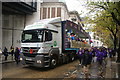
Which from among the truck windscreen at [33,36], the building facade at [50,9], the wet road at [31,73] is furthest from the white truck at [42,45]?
the building facade at [50,9]

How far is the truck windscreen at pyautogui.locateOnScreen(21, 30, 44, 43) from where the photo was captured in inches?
367

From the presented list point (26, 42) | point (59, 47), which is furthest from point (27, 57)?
point (59, 47)

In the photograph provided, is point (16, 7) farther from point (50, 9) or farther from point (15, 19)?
point (50, 9)

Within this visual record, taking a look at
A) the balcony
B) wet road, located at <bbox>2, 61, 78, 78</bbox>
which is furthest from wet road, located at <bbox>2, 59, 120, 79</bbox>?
the balcony

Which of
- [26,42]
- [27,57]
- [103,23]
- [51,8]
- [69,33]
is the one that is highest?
[51,8]

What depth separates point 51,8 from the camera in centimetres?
2792

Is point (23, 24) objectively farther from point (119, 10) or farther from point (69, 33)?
point (119, 10)

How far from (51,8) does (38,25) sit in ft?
62.1

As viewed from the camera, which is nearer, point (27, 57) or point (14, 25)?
point (27, 57)

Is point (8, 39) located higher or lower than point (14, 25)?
lower

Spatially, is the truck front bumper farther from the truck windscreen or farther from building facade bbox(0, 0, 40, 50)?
building facade bbox(0, 0, 40, 50)

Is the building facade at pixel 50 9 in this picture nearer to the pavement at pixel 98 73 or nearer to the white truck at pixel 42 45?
the white truck at pixel 42 45

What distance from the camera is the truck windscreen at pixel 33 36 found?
367 inches

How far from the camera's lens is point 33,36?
9.59 metres
